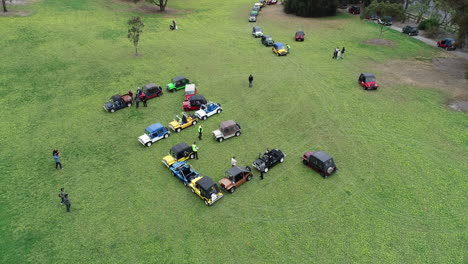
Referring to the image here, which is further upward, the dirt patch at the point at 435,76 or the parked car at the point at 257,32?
the parked car at the point at 257,32

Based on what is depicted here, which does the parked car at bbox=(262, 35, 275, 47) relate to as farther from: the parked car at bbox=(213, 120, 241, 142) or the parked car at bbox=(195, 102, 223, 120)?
the parked car at bbox=(213, 120, 241, 142)

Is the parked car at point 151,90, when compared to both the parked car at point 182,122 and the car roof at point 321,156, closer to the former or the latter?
the parked car at point 182,122

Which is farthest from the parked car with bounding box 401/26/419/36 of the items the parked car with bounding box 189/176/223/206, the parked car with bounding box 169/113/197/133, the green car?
the parked car with bounding box 189/176/223/206

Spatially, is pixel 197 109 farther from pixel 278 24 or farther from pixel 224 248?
pixel 278 24

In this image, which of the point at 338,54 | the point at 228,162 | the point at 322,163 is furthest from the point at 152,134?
the point at 338,54

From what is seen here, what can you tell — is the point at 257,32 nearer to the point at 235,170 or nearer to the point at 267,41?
the point at 267,41

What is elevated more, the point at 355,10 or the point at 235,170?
the point at 355,10

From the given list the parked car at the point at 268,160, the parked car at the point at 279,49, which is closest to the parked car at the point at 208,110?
the parked car at the point at 268,160
